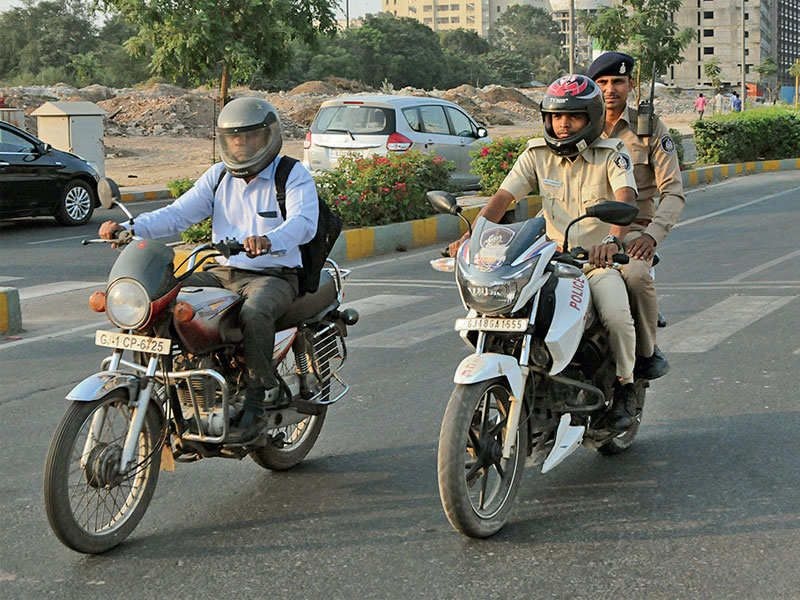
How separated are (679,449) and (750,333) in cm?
320

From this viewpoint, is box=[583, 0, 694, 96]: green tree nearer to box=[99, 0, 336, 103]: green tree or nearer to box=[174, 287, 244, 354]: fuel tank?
box=[99, 0, 336, 103]: green tree

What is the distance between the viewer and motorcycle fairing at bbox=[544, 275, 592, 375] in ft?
15.7

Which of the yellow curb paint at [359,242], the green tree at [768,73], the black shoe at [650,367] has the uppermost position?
the green tree at [768,73]

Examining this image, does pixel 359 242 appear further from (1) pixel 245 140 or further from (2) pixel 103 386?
(2) pixel 103 386

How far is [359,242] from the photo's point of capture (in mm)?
14445

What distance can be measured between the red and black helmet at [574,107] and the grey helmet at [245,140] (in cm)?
112

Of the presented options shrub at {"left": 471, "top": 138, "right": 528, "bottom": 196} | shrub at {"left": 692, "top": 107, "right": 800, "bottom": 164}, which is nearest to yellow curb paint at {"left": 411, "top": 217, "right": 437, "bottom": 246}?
shrub at {"left": 471, "top": 138, "right": 528, "bottom": 196}

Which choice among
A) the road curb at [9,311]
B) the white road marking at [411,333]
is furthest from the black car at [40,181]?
the white road marking at [411,333]

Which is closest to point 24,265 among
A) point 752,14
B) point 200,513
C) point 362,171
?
point 362,171

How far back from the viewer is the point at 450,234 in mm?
16344

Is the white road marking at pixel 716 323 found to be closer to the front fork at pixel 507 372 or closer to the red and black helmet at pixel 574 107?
the red and black helmet at pixel 574 107

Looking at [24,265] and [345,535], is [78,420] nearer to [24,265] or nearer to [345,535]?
[345,535]

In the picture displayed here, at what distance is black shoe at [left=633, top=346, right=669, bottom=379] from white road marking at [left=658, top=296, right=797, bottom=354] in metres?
2.69

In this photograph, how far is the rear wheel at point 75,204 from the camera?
1767cm
